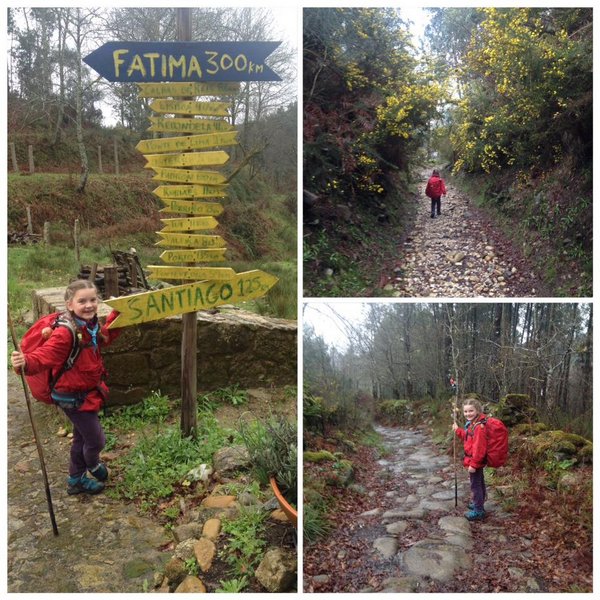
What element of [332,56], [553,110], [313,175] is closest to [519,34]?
[553,110]

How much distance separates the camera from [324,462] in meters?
2.80

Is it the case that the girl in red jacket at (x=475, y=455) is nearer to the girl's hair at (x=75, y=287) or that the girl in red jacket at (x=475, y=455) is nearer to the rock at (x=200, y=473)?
the rock at (x=200, y=473)

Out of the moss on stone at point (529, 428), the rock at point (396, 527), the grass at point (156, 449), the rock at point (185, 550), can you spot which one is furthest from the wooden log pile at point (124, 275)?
the moss on stone at point (529, 428)

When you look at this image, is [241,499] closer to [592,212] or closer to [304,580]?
[304,580]

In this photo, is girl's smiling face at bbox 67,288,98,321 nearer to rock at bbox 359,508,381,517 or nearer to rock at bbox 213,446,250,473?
rock at bbox 213,446,250,473

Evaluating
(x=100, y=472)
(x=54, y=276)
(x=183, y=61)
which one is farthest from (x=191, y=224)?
(x=54, y=276)

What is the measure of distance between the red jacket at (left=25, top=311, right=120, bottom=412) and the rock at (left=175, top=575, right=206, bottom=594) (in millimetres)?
1150

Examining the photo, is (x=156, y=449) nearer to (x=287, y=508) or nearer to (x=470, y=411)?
(x=287, y=508)

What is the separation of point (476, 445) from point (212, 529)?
1.71 m

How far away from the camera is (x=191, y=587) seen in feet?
8.24

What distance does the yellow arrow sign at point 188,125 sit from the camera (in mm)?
2793

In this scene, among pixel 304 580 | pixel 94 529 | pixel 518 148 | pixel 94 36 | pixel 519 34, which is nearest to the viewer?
pixel 304 580

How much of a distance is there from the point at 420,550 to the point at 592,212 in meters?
2.54

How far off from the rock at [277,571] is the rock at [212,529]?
1.05 feet
